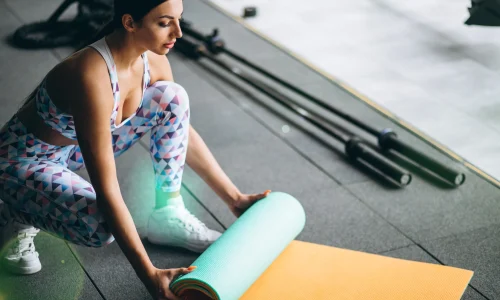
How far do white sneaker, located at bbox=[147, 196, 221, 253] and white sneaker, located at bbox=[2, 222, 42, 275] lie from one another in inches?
15.8

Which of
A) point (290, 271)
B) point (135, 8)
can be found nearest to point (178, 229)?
point (290, 271)

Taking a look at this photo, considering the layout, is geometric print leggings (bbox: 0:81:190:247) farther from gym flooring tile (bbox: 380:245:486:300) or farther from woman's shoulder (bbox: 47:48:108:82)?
gym flooring tile (bbox: 380:245:486:300)

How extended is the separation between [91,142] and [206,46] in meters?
2.35

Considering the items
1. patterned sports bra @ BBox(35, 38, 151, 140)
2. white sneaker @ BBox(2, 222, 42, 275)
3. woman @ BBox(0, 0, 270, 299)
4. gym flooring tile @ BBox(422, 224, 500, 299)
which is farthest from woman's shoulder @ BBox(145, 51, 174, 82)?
gym flooring tile @ BBox(422, 224, 500, 299)

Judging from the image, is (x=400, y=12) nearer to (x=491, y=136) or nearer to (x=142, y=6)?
(x=491, y=136)

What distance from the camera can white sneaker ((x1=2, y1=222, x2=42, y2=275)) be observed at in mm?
2070

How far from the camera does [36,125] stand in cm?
191

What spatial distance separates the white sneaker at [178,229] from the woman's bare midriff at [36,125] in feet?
1.57

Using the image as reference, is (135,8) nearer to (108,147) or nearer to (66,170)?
(108,147)

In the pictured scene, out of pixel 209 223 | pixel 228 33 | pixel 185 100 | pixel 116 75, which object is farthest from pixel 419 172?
pixel 228 33

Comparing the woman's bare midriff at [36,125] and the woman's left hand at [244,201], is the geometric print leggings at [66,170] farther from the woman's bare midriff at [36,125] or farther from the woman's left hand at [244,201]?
the woman's left hand at [244,201]

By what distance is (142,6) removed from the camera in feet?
5.59

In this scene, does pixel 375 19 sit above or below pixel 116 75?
below

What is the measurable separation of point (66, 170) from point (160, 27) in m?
0.55
